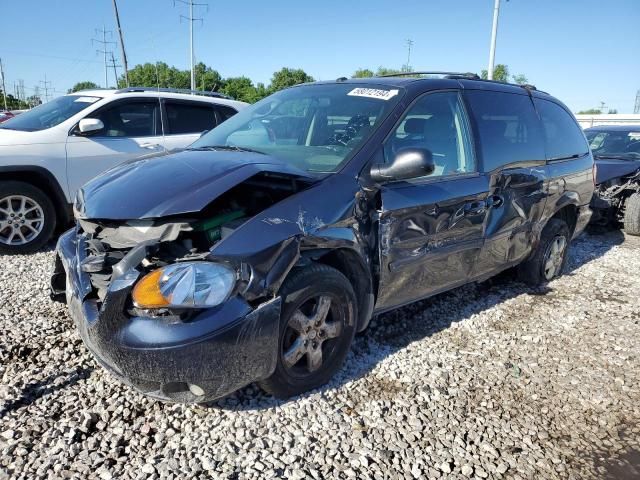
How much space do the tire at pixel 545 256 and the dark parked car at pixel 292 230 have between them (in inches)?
29.4

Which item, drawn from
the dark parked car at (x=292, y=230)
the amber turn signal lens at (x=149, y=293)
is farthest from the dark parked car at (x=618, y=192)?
the amber turn signal lens at (x=149, y=293)

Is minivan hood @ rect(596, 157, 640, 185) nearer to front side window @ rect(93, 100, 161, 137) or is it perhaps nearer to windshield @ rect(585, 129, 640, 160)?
windshield @ rect(585, 129, 640, 160)

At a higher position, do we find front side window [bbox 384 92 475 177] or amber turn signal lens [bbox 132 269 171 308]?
front side window [bbox 384 92 475 177]

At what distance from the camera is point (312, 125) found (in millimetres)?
3383

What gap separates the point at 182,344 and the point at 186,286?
0.26 meters

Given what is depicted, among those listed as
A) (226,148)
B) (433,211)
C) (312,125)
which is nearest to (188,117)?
(226,148)

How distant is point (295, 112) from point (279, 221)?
1.44 metres

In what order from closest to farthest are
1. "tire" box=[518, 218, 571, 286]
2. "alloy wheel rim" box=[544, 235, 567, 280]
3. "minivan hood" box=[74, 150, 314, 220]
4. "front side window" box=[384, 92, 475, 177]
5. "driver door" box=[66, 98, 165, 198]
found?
"minivan hood" box=[74, 150, 314, 220] → "front side window" box=[384, 92, 475, 177] → "tire" box=[518, 218, 571, 286] → "alloy wheel rim" box=[544, 235, 567, 280] → "driver door" box=[66, 98, 165, 198]

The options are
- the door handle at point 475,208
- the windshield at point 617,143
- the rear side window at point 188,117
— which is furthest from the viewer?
the windshield at point 617,143

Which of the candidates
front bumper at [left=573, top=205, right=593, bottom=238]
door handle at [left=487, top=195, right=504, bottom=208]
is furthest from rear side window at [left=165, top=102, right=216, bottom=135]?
front bumper at [left=573, top=205, right=593, bottom=238]

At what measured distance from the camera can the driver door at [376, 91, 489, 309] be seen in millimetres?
3012

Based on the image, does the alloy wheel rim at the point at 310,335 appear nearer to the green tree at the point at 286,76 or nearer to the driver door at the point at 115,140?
the driver door at the point at 115,140

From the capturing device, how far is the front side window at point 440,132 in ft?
10.5

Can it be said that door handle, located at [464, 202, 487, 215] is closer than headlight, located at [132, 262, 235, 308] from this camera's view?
No
